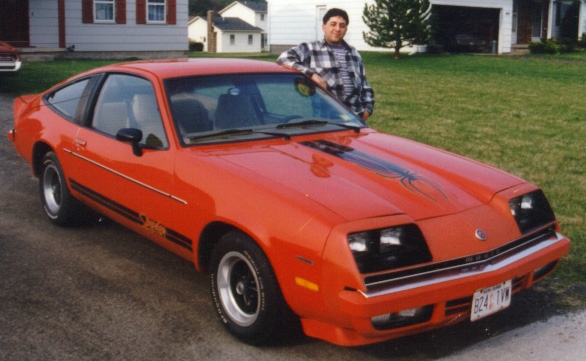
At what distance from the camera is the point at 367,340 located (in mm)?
3395

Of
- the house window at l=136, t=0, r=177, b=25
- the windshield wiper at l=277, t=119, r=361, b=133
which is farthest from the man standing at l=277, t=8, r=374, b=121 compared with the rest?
the house window at l=136, t=0, r=177, b=25

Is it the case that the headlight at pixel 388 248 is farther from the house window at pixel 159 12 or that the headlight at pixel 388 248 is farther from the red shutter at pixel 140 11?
the house window at pixel 159 12

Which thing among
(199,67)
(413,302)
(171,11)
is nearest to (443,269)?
(413,302)

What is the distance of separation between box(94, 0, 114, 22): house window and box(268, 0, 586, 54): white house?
33.8 ft

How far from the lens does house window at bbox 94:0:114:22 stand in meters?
25.4

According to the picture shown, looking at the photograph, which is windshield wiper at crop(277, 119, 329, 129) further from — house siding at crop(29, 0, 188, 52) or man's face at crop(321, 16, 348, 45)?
house siding at crop(29, 0, 188, 52)

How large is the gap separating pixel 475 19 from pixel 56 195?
30.0 meters

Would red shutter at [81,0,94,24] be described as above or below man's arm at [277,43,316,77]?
above

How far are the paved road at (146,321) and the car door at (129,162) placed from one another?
368 mm

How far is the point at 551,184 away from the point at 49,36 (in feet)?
67.6

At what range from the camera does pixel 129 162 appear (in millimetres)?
4691

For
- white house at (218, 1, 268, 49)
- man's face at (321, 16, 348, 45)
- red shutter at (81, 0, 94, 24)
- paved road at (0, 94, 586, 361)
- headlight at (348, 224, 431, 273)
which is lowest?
paved road at (0, 94, 586, 361)

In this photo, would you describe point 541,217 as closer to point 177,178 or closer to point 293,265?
point 293,265

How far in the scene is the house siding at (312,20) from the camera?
31.3 meters
